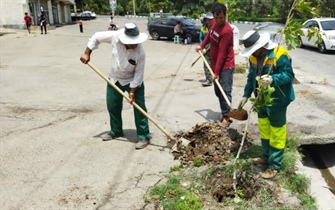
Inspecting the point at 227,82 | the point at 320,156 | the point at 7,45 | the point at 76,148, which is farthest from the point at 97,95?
the point at 7,45

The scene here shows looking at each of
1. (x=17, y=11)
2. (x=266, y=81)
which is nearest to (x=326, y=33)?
(x=266, y=81)

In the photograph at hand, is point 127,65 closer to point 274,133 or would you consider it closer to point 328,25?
point 274,133

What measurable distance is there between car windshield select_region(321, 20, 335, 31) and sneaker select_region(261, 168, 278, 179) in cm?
1300

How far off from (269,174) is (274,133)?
1.53 ft

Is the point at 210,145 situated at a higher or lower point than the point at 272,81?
lower

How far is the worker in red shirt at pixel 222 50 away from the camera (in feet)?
16.2

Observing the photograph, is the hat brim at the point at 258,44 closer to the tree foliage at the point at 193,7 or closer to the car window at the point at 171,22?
the car window at the point at 171,22

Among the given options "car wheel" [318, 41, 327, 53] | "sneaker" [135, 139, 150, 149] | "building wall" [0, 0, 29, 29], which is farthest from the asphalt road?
"building wall" [0, 0, 29, 29]

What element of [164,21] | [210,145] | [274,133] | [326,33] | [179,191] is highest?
[164,21]

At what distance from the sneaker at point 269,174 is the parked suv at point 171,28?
15917 mm

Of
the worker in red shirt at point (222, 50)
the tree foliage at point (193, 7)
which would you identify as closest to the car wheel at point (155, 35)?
the tree foliage at point (193, 7)

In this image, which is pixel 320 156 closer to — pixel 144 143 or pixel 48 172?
pixel 144 143

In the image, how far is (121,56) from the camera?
440 cm

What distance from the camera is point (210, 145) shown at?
14.4ft
